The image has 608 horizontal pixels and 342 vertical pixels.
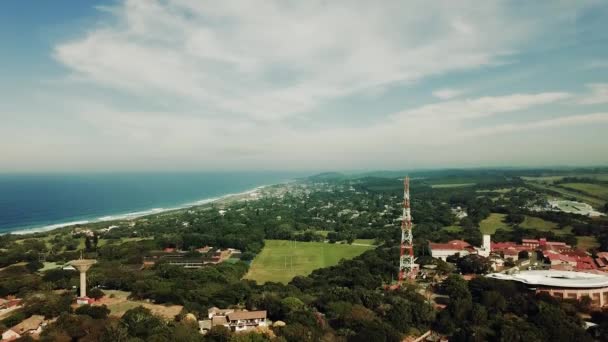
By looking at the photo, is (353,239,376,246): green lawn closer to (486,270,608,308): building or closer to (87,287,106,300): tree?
(486,270,608,308): building

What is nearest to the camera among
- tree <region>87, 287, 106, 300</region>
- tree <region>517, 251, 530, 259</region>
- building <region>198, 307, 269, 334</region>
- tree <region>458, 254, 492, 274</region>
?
building <region>198, 307, 269, 334</region>

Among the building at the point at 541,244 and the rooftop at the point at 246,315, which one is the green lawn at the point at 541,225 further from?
the rooftop at the point at 246,315

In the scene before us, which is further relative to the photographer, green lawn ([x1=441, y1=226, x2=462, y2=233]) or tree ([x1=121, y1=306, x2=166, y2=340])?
green lawn ([x1=441, y1=226, x2=462, y2=233])

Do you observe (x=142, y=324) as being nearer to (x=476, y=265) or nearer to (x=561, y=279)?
(x=476, y=265)

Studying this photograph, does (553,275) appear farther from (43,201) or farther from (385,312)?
(43,201)

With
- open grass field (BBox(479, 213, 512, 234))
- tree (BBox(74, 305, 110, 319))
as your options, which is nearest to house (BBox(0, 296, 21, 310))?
tree (BBox(74, 305, 110, 319))

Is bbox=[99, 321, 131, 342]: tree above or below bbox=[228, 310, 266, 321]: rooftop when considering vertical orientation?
above
